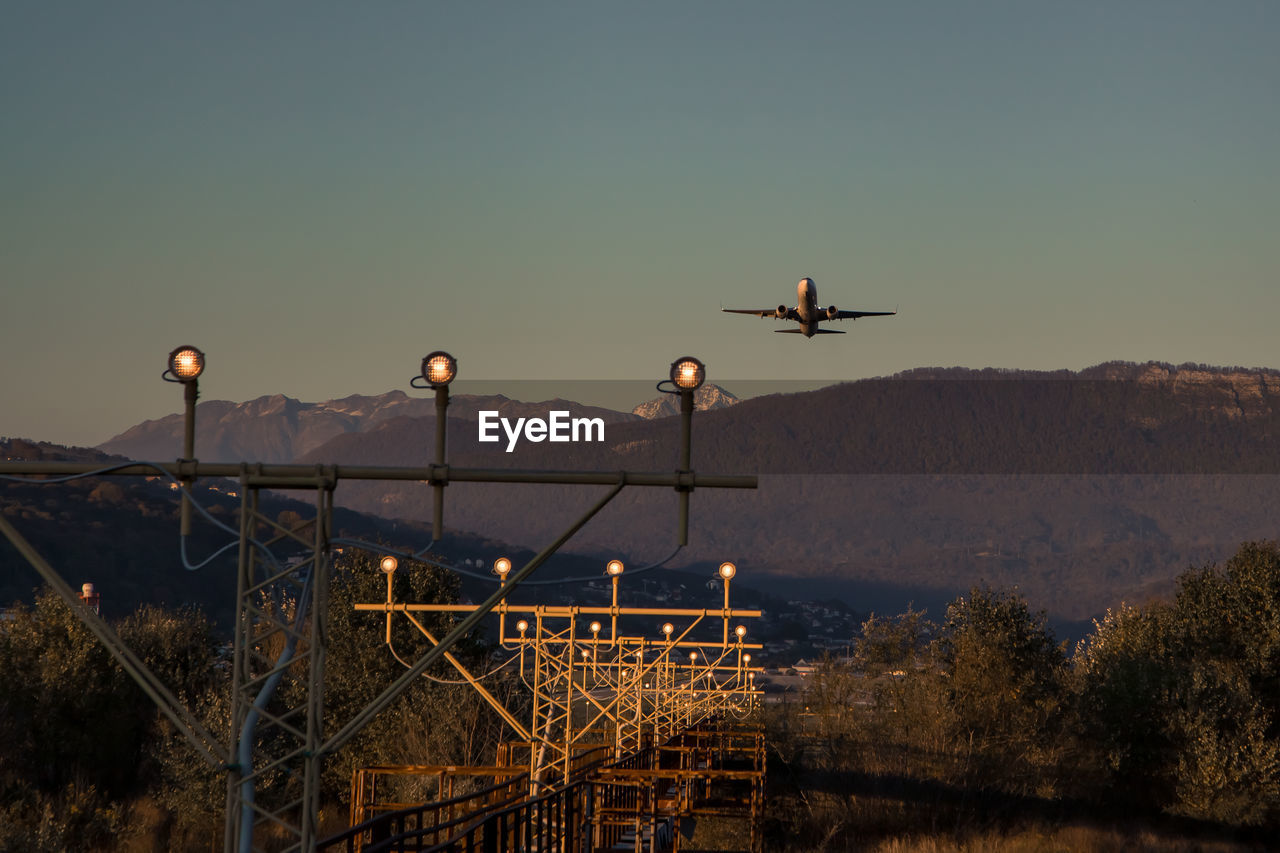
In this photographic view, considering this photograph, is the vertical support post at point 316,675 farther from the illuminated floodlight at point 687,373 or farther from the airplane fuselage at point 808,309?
the airplane fuselage at point 808,309

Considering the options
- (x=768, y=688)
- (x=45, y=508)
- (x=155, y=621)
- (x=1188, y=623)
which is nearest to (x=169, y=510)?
(x=45, y=508)

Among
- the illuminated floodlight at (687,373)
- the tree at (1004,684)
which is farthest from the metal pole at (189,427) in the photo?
the tree at (1004,684)

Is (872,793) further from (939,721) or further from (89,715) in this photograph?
(89,715)

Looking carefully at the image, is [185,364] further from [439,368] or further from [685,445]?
[685,445]

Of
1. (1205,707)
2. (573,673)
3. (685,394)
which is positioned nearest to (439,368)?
(685,394)

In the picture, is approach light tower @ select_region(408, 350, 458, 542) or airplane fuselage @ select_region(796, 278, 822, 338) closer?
approach light tower @ select_region(408, 350, 458, 542)

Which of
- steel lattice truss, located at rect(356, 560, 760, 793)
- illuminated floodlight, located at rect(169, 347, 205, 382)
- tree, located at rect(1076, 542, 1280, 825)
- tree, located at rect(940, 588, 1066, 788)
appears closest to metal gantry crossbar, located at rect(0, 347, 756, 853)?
illuminated floodlight, located at rect(169, 347, 205, 382)

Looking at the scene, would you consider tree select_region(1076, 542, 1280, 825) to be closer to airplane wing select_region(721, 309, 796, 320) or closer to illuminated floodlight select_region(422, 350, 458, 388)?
airplane wing select_region(721, 309, 796, 320)
